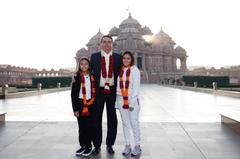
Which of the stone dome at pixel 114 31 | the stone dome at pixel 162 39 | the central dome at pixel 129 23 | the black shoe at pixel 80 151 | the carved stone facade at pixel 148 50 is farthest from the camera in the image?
the stone dome at pixel 162 39

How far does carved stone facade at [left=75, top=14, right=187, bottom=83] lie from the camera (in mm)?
70125

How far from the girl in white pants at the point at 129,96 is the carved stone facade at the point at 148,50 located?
57291 millimetres

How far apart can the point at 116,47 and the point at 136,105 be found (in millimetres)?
65346

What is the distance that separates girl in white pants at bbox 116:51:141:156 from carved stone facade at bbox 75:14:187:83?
188ft

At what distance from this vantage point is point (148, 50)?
250 feet

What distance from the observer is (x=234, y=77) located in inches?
2616

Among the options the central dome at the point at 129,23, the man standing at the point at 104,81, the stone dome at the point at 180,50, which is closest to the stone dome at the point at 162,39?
the stone dome at the point at 180,50

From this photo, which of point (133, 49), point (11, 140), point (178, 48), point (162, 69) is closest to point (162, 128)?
point (11, 140)

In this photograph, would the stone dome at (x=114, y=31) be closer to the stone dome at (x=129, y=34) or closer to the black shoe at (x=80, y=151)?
the stone dome at (x=129, y=34)

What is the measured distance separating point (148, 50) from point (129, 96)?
7136 cm

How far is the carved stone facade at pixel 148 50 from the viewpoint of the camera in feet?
230

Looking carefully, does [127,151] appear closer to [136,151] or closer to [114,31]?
[136,151]

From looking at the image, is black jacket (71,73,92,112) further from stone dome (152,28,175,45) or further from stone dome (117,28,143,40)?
stone dome (152,28,175,45)

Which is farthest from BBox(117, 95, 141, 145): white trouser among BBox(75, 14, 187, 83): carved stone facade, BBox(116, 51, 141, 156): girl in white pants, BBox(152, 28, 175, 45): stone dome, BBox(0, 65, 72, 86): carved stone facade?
BBox(152, 28, 175, 45): stone dome
